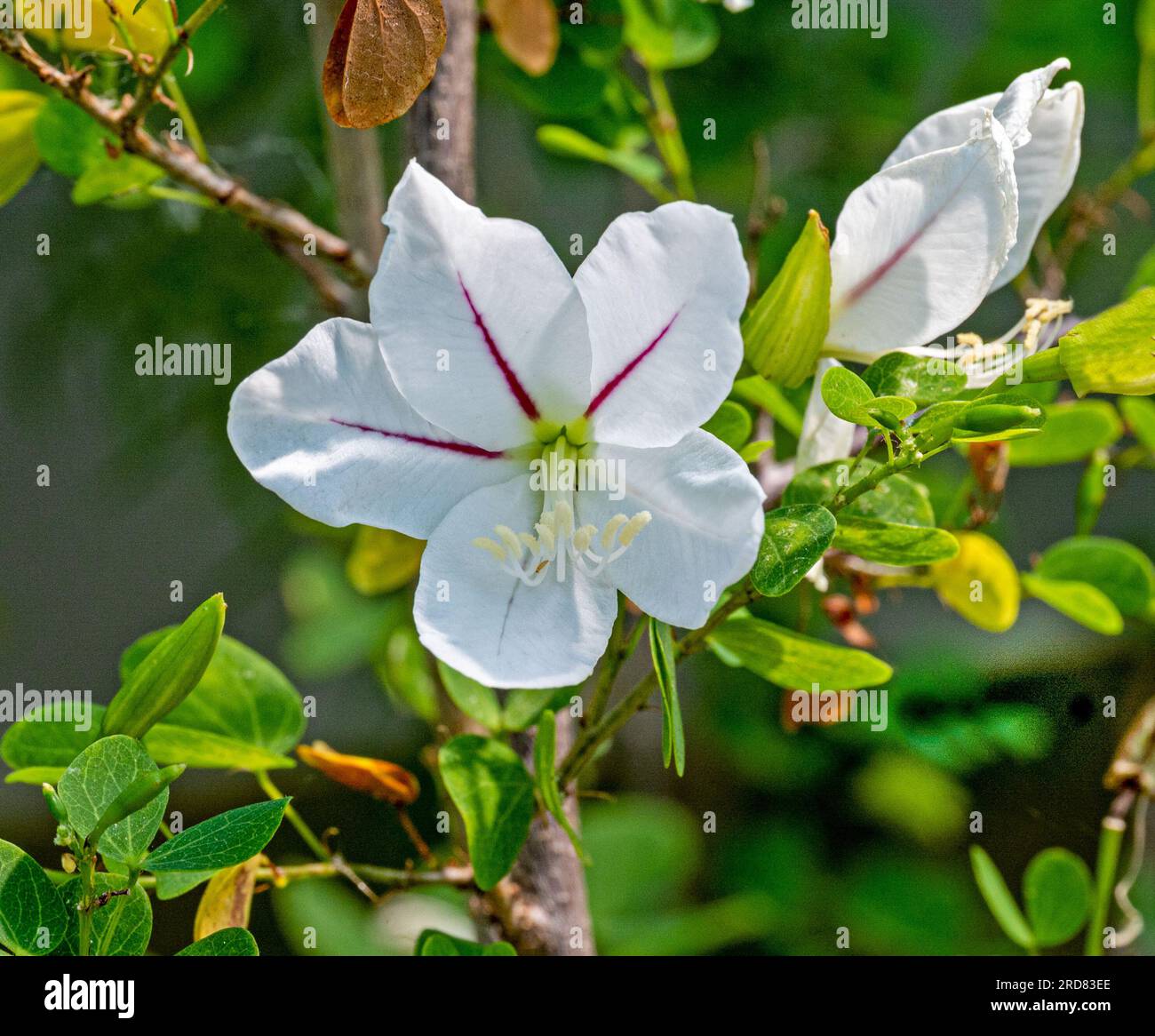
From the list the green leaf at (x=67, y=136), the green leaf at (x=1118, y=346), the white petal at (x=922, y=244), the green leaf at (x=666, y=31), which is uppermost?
the green leaf at (x=666, y=31)

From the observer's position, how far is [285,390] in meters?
0.44

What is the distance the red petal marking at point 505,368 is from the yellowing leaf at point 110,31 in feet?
0.88

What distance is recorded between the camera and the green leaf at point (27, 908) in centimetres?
42

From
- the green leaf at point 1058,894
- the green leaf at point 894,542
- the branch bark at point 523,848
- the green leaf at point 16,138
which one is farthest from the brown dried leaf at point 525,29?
the green leaf at point 1058,894

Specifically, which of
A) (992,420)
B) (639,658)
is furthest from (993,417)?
(639,658)

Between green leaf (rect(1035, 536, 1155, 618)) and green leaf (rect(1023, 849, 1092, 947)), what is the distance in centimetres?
16

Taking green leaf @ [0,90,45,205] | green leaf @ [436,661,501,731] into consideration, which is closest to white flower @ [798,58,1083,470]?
green leaf @ [436,661,501,731]

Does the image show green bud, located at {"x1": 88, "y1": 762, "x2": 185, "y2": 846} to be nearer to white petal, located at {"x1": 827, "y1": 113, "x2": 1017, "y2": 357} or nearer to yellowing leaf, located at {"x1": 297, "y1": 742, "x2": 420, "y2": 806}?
yellowing leaf, located at {"x1": 297, "y1": 742, "x2": 420, "y2": 806}

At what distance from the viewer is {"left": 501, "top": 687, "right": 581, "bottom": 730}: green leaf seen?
567mm

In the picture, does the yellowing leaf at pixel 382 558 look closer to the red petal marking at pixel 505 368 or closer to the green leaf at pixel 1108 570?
the red petal marking at pixel 505 368
